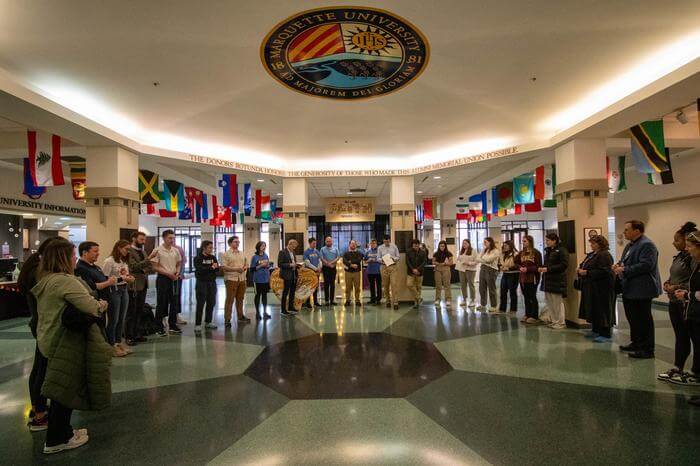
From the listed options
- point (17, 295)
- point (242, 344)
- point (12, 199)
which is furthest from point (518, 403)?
point (12, 199)

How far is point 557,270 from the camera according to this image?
591 centimetres

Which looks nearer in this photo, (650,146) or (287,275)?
(650,146)

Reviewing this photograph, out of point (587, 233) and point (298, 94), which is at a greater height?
point (298, 94)

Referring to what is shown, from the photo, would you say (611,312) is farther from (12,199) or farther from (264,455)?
(12,199)

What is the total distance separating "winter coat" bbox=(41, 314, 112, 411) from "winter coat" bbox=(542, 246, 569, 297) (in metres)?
6.22

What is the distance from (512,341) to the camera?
203 inches

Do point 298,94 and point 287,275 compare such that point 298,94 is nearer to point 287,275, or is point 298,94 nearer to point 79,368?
point 287,275

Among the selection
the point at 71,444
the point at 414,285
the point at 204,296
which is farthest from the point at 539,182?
the point at 71,444

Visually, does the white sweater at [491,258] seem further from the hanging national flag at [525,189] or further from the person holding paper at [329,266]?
the person holding paper at [329,266]

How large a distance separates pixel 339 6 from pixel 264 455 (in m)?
3.89

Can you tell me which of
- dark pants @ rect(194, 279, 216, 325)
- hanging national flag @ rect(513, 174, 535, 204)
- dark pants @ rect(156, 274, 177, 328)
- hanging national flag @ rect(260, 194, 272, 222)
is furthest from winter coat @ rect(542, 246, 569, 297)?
hanging national flag @ rect(260, 194, 272, 222)

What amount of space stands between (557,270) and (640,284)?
1.68 m

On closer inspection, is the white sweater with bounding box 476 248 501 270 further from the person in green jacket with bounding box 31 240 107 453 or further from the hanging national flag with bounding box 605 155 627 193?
the person in green jacket with bounding box 31 240 107 453

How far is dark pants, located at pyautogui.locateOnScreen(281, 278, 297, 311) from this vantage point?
7387mm
